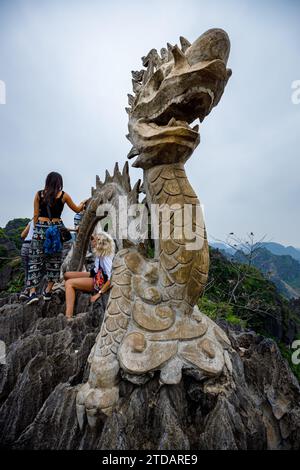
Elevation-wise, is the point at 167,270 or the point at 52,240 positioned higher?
the point at 52,240

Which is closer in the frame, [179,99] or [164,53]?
[179,99]

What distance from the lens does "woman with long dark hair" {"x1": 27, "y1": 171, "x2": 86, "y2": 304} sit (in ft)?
8.90

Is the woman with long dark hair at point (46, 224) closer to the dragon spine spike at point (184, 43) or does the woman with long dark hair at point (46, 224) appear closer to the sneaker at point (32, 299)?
the sneaker at point (32, 299)

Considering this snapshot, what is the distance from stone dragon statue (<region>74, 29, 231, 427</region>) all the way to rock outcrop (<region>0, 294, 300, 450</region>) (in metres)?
0.07

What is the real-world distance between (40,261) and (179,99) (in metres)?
2.20

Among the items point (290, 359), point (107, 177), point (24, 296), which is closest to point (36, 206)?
point (107, 177)

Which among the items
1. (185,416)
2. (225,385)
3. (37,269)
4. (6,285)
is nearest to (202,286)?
(225,385)

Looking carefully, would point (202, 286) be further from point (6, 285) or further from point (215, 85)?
point (6, 285)

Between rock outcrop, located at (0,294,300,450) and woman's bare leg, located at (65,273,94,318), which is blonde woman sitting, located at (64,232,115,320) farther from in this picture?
rock outcrop, located at (0,294,300,450)

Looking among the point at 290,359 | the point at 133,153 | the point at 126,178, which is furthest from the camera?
the point at 290,359

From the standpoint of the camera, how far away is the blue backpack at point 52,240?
2.77 m

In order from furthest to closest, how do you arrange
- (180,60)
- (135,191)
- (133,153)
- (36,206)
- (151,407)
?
(36,206)
(135,191)
(133,153)
(180,60)
(151,407)

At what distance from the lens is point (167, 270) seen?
1.56 meters

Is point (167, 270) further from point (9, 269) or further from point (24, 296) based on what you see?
point (9, 269)
